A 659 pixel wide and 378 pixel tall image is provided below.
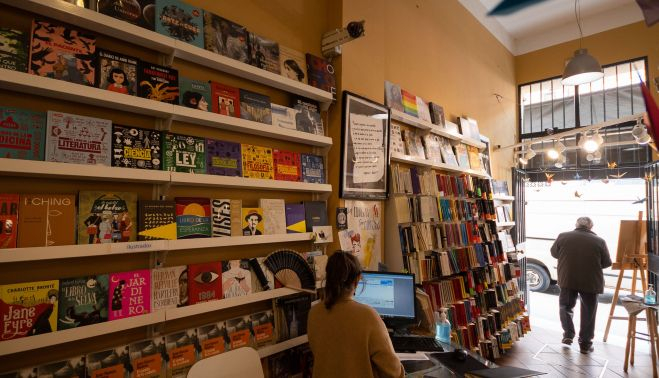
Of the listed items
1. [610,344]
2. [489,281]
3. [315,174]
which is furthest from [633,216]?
[315,174]

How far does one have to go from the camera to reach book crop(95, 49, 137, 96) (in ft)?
5.61

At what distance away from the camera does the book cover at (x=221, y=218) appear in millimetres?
2111

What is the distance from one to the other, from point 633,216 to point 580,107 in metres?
1.98

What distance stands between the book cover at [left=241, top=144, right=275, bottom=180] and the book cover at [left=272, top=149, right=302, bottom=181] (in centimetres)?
4

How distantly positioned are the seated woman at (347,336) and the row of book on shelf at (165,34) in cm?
136

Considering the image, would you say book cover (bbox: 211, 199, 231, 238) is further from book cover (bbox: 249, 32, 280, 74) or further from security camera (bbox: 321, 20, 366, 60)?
security camera (bbox: 321, 20, 366, 60)

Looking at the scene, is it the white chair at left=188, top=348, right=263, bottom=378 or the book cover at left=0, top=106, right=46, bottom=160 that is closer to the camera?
the book cover at left=0, top=106, right=46, bottom=160

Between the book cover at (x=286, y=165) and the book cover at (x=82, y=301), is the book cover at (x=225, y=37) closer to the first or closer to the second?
the book cover at (x=286, y=165)

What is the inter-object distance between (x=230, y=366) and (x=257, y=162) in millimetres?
1199

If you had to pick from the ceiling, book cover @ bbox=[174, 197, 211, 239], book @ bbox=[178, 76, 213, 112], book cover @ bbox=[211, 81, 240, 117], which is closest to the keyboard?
book cover @ bbox=[174, 197, 211, 239]

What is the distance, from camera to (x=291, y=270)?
97.7 inches

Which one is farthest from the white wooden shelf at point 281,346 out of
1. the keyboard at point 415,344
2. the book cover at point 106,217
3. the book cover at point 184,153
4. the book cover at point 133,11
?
the book cover at point 133,11

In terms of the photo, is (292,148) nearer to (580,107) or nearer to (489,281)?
(489,281)

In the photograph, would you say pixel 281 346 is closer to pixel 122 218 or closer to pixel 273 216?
pixel 273 216
